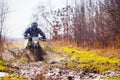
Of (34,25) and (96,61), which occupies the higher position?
(34,25)

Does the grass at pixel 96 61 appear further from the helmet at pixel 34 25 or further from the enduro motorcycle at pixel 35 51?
the helmet at pixel 34 25

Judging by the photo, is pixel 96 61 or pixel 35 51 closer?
pixel 96 61

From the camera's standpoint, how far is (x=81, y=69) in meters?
13.1

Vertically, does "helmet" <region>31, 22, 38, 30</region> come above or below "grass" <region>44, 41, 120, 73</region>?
above

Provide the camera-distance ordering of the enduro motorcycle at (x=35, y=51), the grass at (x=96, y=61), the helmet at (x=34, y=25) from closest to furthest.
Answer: the grass at (x=96, y=61) → the enduro motorcycle at (x=35, y=51) → the helmet at (x=34, y=25)

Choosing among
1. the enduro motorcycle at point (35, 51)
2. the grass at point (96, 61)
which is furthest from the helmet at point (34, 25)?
the grass at point (96, 61)

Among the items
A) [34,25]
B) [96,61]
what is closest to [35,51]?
[34,25]

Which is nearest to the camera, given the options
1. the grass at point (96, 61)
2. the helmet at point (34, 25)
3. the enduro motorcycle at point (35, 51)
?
the grass at point (96, 61)

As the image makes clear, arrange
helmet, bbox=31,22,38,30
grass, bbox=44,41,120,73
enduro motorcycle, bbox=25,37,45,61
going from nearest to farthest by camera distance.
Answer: grass, bbox=44,41,120,73
enduro motorcycle, bbox=25,37,45,61
helmet, bbox=31,22,38,30

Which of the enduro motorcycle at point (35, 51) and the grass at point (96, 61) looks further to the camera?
the enduro motorcycle at point (35, 51)

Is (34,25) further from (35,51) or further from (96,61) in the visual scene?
(96,61)

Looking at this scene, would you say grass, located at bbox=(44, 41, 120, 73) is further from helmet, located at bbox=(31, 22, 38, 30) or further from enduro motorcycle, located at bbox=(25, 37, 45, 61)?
helmet, located at bbox=(31, 22, 38, 30)

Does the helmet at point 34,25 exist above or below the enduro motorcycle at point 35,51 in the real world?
above

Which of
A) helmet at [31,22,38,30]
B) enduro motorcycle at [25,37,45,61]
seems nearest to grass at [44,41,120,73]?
enduro motorcycle at [25,37,45,61]
